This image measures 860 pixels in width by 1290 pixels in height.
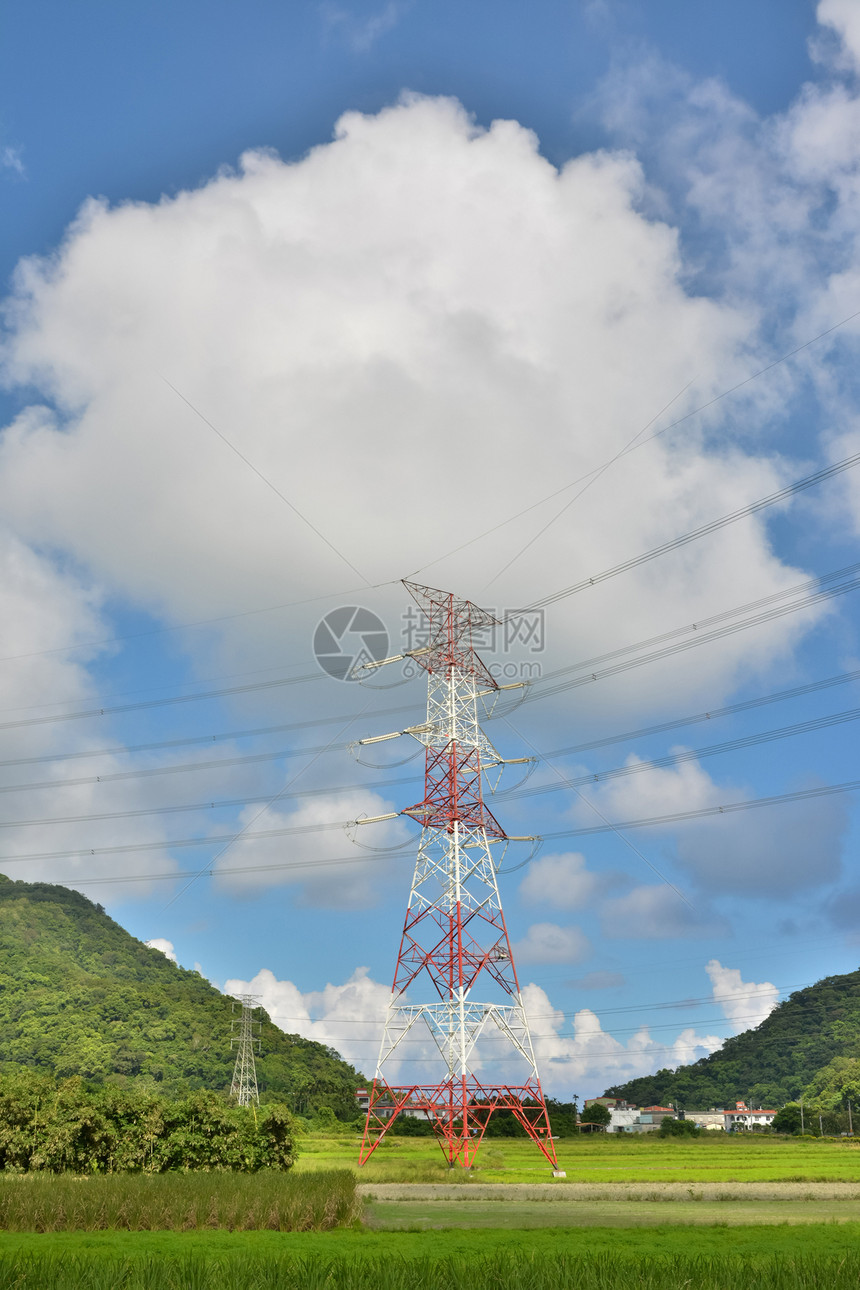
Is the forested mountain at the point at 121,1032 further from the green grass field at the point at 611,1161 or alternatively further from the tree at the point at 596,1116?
the tree at the point at 596,1116

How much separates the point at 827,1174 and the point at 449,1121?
2479 cm

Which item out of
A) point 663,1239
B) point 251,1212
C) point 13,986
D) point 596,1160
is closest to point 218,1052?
point 13,986

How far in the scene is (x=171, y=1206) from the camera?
3553 cm

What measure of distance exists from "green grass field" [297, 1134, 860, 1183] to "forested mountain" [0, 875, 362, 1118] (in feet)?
60.5

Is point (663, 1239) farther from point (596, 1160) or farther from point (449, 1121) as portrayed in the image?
point (596, 1160)

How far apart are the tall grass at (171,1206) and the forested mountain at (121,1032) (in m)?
61.0

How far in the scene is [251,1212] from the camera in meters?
35.7

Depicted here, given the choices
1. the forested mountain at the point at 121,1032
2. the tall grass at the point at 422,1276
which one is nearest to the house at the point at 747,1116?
the forested mountain at the point at 121,1032

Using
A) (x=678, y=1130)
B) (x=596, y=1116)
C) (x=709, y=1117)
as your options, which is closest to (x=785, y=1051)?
(x=709, y=1117)

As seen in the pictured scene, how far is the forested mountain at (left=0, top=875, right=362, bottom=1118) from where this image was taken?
360 ft

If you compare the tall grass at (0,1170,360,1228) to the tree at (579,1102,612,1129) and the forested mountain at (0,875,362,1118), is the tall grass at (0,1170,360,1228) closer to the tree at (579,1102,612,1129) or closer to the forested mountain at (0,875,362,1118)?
the forested mountain at (0,875,362,1118)

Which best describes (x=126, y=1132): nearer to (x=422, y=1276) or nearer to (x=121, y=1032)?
(x=422, y=1276)

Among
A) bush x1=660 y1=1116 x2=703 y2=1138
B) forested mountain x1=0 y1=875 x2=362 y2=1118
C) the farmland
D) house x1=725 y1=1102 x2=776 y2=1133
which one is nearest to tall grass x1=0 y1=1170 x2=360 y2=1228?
the farmland

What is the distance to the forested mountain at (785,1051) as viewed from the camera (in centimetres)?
16550
